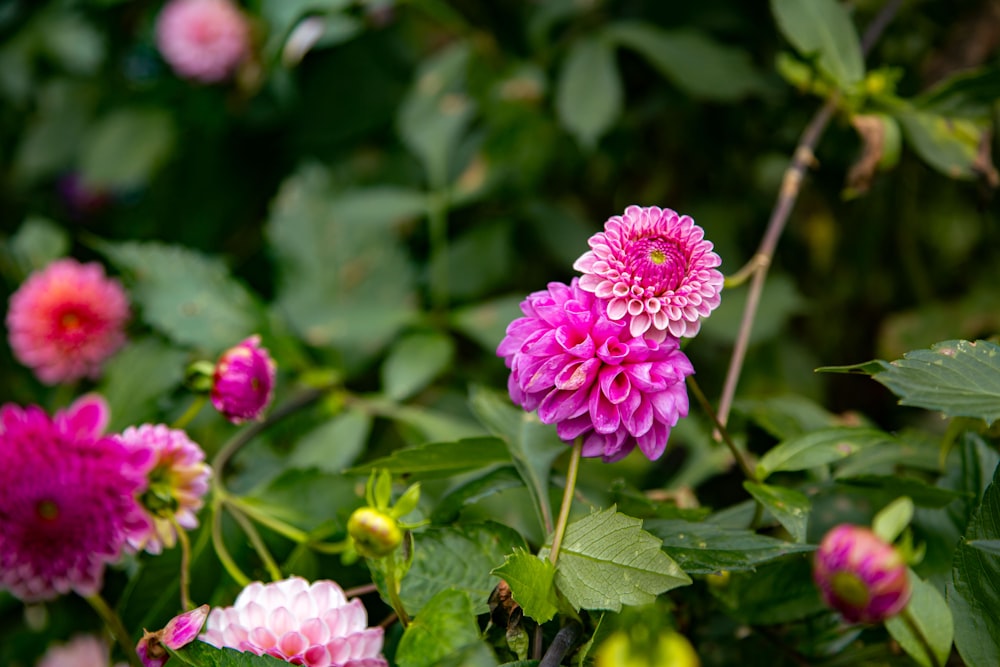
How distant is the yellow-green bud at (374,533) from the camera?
37cm

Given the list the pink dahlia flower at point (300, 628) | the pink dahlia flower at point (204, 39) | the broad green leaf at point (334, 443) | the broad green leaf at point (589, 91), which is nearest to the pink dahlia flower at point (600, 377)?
the pink dahlia flower at point (300, 628)

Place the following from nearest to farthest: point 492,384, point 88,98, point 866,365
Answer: point 866,365 → point 492,384 → point 88,98

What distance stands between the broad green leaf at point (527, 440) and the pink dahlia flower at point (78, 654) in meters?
0.46

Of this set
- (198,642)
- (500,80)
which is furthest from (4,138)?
(198,642)

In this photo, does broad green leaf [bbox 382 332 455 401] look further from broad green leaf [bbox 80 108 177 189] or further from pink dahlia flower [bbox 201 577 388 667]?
broad green leaf [bbox 80 108 177 189]

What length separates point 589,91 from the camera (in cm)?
86

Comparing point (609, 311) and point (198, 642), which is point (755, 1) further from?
point (198, 642)

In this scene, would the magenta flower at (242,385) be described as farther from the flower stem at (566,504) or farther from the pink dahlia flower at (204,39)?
the pink dahlia flower at (204,39)

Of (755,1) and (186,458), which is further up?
(755,1)

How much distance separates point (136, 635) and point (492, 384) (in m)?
0.48

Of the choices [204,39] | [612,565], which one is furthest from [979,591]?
[204,39]

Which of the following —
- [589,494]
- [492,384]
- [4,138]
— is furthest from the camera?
[4,138]

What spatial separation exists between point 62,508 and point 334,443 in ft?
0.90

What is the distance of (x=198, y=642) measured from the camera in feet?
1.28
